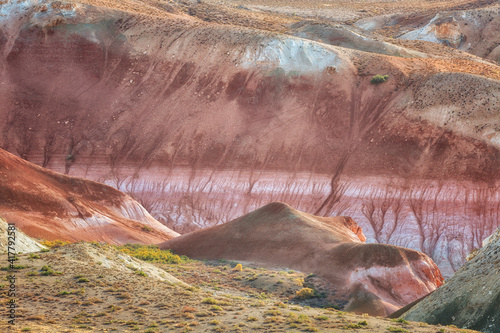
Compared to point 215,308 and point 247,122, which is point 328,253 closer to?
point 215,308

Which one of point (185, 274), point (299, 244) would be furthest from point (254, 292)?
point (299, 244)

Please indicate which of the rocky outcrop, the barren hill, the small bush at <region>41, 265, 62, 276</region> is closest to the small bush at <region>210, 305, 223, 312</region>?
the small bush at <region>41, 265, 62, 276</region>

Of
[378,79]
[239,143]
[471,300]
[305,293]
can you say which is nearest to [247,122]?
[239,143]

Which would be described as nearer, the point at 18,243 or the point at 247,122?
the point at 18,243

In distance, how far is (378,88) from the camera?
63.6m

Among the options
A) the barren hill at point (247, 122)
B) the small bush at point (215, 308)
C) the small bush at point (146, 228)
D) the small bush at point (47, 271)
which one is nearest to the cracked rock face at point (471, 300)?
the small bush at point (215, 308)

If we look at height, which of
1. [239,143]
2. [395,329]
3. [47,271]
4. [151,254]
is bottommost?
[151,254]

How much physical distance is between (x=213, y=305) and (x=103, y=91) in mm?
45660

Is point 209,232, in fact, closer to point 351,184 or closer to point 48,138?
point 351,184

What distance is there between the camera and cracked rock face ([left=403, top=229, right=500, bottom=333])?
20.0m

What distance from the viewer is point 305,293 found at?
32.9m

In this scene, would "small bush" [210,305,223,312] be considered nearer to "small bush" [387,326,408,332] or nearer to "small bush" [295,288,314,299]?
"small bush" [387,326,408,332]

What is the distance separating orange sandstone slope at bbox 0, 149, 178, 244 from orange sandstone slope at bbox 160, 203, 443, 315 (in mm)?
4551

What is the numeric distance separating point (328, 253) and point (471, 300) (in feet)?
54.6
